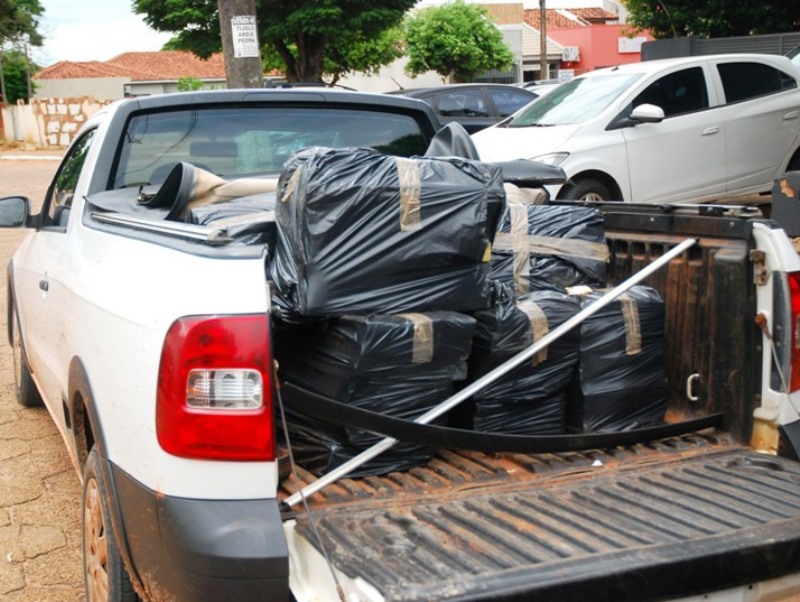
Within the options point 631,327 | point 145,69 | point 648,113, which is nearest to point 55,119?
point 145,69

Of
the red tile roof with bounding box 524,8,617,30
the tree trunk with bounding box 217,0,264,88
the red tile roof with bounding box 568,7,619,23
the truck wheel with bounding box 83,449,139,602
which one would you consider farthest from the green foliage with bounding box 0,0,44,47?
the truck wheel with bounding box 83,449,139,602

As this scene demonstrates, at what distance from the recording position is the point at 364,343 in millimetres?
2822

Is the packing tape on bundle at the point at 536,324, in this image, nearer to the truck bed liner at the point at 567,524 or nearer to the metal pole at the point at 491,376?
the metal pole at the point at 491,376

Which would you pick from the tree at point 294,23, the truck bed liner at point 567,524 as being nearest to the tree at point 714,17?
the tree at point 294,23

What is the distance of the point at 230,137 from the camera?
14.2 ft

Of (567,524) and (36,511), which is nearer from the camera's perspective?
(567,524)

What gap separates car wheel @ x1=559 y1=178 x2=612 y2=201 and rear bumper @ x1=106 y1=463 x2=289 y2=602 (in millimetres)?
6702

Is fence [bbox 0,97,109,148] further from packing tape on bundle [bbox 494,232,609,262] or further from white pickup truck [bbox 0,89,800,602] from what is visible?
white pickup truck [bbox 0,89,800,602]

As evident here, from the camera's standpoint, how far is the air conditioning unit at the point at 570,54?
5088 cm

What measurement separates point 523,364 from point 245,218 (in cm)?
107

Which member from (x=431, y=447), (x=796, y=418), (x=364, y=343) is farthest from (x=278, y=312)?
(x=796, y=418)

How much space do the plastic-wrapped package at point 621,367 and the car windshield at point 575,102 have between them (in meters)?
5.99

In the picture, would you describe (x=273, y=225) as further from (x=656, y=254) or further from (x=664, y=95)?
(x=664, y=95)

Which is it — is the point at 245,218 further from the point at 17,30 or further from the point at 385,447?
the point at 17,30
